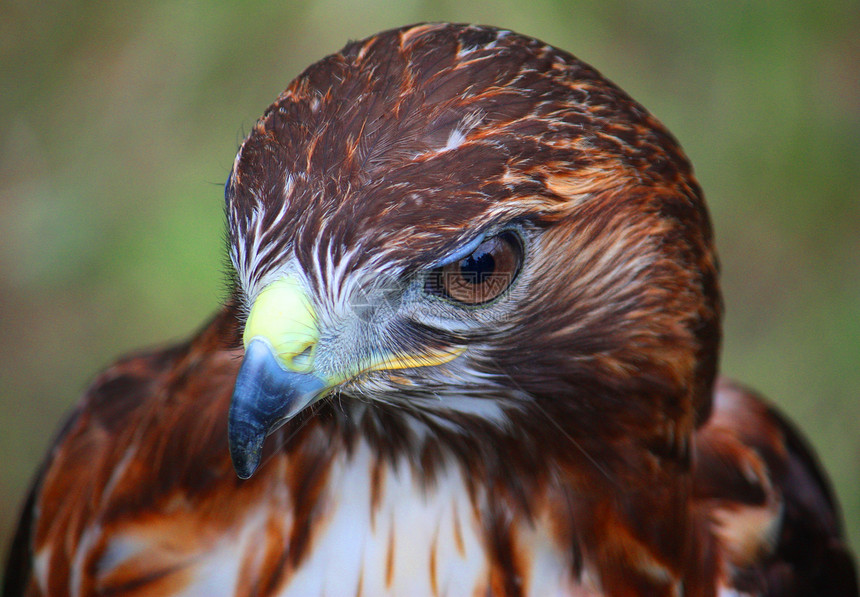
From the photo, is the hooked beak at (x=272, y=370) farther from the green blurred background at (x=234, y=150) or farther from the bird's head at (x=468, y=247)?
the green blurred background at (x=234, y=150)

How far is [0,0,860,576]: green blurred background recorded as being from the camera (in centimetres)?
396

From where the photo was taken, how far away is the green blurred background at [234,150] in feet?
13.0

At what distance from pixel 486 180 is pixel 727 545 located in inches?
41.2

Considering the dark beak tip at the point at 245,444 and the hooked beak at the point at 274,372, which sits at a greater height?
the hooked beak at the point at 274,372

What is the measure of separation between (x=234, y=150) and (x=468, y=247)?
109 inches

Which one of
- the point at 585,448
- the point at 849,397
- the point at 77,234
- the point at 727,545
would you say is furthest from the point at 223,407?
the point at 849,397

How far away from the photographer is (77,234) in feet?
13.4

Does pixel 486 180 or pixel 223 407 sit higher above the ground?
pixel 486 180

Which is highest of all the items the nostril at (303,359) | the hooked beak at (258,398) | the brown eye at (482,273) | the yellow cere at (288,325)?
the brown eye at (482,273)

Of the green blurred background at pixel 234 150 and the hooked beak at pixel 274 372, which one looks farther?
the green blurred background at pixel 234 150

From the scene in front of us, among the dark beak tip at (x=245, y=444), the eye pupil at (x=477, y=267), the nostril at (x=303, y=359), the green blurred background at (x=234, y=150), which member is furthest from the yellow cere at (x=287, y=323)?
the green blurred background at (x=234, y=150)

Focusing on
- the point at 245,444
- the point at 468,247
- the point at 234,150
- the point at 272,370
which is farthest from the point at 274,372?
the point at 234,150

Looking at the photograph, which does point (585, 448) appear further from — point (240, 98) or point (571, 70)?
point (240, 98)

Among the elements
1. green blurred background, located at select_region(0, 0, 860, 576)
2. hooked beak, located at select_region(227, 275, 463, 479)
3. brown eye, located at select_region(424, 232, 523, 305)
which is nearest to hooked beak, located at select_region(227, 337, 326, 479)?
hooked beak, located at select_region(227, 275, 463, 479)
